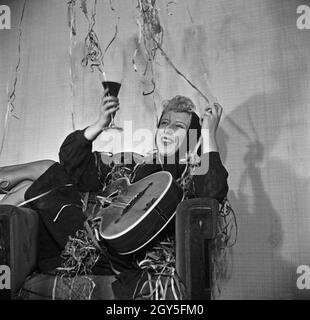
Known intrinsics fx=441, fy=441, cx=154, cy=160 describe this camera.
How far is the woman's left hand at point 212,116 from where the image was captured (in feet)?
6.50

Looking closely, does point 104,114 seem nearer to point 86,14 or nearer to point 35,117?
point 35,117

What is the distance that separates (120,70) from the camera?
2182 mm

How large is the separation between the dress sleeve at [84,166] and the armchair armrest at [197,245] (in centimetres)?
67

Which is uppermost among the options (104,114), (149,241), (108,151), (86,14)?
(86,14)

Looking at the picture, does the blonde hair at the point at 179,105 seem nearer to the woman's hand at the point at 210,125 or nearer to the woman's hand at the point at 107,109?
the woman's hand at the point at 210,125

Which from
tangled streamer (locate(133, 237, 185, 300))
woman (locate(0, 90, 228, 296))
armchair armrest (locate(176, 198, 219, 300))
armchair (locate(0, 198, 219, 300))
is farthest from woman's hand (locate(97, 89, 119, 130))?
armchair armrest (locate(176, 198, 219, 300))

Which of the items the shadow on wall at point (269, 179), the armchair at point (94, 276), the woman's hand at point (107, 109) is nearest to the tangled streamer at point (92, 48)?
the woman's hand at point (107, 109)

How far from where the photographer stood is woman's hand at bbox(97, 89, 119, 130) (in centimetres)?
210

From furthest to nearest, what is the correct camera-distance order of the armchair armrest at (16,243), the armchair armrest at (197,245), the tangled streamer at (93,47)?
the tangled streamer at (93,47) < the armchair armrest at (16,243) < the armchair armrest at (197,245)

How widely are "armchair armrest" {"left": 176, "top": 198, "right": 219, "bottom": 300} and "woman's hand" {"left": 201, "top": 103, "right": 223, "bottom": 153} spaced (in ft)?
1.67

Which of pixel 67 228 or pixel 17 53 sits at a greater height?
pixel 17 53

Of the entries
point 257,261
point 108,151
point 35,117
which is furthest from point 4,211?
point 257,261

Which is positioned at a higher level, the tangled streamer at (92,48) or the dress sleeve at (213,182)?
the tangled streamer at (92,48)
